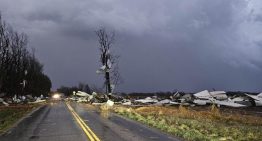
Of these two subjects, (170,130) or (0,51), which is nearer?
(170,130)

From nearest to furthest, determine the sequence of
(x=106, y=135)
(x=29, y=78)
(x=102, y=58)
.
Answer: (x=106, y=135)
(x=102, y=58)
(x=29, y=78)

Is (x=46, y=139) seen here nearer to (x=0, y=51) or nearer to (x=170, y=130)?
(x=170, y=130)

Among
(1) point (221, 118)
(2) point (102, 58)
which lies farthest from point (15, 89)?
(1) point (221, 118)

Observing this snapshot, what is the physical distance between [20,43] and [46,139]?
268 feet

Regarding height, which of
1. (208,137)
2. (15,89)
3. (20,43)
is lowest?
(208,137)

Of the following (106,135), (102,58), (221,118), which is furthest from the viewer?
(102,58)

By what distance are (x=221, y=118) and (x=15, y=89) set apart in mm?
63304

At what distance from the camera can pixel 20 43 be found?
98.1 m

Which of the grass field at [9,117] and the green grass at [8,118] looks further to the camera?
the grass field at [9,117]

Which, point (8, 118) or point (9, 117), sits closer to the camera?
point (8, 118)

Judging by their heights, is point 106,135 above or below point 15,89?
below

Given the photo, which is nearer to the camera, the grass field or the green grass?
the green grass

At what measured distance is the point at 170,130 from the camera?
22.7 meters

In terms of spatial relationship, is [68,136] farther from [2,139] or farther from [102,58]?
[102,58]
